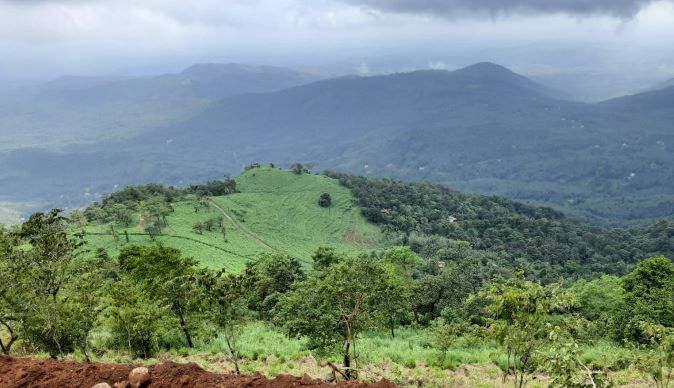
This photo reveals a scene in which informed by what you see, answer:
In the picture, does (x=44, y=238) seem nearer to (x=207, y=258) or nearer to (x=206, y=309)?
(x=206, y=309)

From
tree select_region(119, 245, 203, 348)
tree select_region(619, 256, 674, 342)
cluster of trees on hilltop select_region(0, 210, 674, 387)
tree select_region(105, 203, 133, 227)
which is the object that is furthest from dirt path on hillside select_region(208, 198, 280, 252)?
tree select_region(619, 256, 674, 342)

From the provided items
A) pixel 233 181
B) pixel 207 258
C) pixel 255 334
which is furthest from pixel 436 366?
pixel 233 181

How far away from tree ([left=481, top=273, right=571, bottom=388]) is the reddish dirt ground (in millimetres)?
3706

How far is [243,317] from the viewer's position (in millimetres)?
24344

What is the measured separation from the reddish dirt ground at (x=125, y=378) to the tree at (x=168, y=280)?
9.19m

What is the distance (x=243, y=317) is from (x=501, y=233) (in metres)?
111

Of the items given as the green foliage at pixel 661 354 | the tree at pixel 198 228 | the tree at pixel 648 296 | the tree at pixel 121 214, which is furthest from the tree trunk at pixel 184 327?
the tree at pixel 198 228

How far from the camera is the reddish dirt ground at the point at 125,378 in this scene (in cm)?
1355

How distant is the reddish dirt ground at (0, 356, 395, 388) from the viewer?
13555 millimetres

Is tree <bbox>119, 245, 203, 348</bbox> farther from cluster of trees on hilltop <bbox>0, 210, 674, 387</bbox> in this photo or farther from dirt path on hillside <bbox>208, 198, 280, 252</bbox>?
dirt path on hillside <bbox>208, 198, 280, 252</bbox>

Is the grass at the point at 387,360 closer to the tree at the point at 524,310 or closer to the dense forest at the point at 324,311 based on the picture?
the dense forest at the point at 324,311

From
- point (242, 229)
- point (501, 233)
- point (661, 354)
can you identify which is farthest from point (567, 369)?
point (501, 233)

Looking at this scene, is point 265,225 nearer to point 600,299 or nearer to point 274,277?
point 274,277

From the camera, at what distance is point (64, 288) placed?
21688 millimetres
